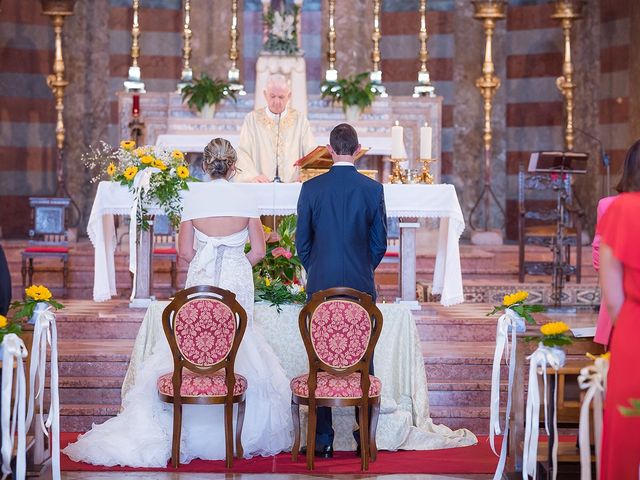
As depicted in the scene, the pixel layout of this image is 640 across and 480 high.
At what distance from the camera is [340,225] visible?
6.40 meters

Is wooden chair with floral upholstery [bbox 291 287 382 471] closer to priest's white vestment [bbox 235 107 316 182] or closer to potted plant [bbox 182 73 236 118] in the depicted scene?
priest's white vestment [bbox 235 107 316 182]

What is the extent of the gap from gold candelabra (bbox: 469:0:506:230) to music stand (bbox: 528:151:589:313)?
2.86 metres

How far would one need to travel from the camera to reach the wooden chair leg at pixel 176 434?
6199 millimetres

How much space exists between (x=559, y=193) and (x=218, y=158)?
4566 millimetres

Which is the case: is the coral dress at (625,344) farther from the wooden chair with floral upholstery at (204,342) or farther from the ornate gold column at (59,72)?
the ornate gold column at (59,72)

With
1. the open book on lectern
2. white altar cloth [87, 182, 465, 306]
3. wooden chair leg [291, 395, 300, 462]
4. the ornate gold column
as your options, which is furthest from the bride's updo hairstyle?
the ornate gold column

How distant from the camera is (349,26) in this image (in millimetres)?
14156

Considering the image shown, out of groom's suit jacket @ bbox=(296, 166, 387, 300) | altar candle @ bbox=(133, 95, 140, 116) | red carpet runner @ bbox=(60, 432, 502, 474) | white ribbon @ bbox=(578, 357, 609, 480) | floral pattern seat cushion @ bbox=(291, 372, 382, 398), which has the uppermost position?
altar candle @ bbox=(133, 95, 140, 116)

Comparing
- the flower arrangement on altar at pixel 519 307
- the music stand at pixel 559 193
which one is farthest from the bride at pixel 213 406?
the music stand at pixel 559 193

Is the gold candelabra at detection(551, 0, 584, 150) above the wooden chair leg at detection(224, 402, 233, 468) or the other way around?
above

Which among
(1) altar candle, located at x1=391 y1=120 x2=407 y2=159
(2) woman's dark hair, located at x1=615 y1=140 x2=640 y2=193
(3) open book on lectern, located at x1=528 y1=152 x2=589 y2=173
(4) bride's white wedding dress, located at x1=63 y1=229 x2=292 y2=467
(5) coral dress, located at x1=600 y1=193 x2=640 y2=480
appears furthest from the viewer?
(3) open book on lectern, located at x1=528 y1=152 x2=589 y2=173

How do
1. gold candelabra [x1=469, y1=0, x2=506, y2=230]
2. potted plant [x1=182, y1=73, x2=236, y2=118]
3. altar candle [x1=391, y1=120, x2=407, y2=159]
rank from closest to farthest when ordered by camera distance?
altar candle [x1=391, y1=120, x2=407, y2=159] < potted plant [x1=182, y1=73, x2=236, y2=118] < gold candelabra [x1=469, y1=0, x2=506, y2=230]

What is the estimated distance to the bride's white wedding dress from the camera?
20.8 feet

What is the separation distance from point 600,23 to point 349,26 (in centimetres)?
290
